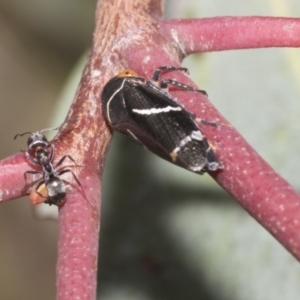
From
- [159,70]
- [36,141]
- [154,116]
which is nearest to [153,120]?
[154,116]

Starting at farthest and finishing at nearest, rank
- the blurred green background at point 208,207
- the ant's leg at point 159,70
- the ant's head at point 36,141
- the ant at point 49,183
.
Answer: the blurred green background at point 208,207 → the ant's head at point 36,141 → the ant's leg at point 159,70 → the ant at point 49,183

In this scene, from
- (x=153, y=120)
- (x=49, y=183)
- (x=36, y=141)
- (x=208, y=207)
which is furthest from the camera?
(x=208, y=207)

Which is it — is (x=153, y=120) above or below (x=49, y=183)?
above

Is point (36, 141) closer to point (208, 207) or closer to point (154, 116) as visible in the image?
point (154, 116)

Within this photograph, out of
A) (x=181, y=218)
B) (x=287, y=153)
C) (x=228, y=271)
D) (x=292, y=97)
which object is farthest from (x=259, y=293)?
(x=292, y=97)

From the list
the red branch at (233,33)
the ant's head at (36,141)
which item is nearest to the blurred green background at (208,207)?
the ant's head at (36,141)

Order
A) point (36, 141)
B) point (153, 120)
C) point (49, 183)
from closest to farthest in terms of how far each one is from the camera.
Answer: point (49, 183), point (153, 120), point (36, 141)

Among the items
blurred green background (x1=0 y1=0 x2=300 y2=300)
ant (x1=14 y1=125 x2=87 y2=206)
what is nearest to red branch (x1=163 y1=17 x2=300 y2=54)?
ant (x1=14 y1=125 x2=87 y2=206)

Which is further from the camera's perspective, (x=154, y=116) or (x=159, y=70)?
(x=154, y=116)

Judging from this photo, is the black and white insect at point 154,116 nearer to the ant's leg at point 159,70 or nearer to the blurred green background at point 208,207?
the ant's leg at point 159,70
